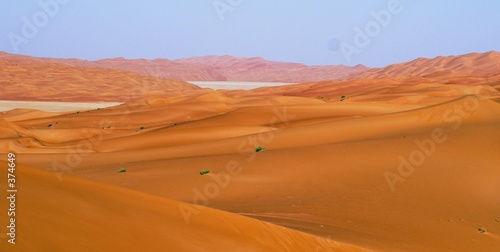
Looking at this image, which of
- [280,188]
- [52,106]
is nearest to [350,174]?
[280,188]

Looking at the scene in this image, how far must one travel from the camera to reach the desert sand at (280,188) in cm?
623

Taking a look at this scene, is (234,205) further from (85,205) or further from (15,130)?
(15,130)

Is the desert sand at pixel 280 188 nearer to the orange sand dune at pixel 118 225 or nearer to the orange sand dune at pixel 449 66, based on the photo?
the orange sand dune at pixel 118 225

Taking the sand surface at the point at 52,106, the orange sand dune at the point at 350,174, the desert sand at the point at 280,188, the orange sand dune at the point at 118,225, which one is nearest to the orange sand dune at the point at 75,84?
the sand surface at the point at 52,106

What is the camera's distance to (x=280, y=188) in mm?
12930

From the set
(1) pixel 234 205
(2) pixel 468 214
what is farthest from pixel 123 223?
(2) pixel 468 214

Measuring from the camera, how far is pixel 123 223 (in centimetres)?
622

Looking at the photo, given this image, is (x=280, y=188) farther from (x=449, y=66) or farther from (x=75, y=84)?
(x=449, y=66)

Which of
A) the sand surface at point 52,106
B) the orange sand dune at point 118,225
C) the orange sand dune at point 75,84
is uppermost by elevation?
the orange sand dune at point 75,84

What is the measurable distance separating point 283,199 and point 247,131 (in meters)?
13.5

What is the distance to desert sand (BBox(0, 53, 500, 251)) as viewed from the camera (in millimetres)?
6227

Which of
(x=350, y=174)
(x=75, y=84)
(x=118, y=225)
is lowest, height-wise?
(x=118, y=225)

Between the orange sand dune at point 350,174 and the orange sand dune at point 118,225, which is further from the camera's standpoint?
the orange sand dune at point 350,174

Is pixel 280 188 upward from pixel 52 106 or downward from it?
downward
